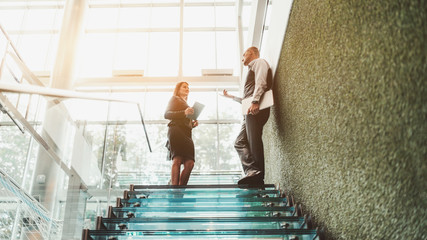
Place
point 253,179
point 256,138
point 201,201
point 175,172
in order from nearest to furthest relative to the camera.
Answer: point 201,201 < point 253,179 < point 256,138 < point 175,172

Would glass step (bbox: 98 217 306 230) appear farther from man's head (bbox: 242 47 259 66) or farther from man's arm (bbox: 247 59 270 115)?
man's head (bbox: 242 47 259 66)

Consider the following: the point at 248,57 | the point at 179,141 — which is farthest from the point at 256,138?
the point at 248,57

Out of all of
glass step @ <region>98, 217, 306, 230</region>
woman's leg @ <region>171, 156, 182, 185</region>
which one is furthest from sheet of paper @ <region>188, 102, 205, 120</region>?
glass step @ <region>98, 217, 306, 230</region>

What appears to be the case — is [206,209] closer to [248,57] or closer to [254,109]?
[254,109]

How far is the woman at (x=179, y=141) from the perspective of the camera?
13.6ft

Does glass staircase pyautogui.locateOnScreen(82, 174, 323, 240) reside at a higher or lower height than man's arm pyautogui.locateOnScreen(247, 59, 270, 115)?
lower

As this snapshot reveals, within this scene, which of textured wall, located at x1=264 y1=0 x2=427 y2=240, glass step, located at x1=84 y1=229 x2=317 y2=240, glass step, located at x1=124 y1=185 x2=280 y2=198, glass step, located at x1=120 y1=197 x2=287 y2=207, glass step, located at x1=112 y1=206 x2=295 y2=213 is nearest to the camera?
textured wall, located at x1=264 y1=0 x2=427 y2=240

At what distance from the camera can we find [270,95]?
3633 mm

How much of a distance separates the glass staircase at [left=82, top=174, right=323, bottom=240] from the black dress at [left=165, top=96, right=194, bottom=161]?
517 millimetres

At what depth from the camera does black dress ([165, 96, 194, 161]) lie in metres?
4.18

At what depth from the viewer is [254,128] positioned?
3.79 m

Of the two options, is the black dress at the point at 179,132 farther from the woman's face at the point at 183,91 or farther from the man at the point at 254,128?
the man at the point at 254,128

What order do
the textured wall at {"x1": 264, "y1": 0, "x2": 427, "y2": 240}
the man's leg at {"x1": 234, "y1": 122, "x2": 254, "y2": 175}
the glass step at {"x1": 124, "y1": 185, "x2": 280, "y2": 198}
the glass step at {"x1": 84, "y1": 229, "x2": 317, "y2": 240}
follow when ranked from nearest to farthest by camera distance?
the textured wall at {"x1": 264, "y1": 0, "x2": 427, "y2": 240} → the glass step at {"x1": 84, "y1": 229, "x2": 317, "y2": 240} → the glass step at {"x1": 124, "y1": 185, "x2": 280, "y2": 198} → the man's leg at {"x1": 234, "y1": 122, "x2": 254, "y2": 175}

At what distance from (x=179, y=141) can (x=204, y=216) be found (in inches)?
53.1
